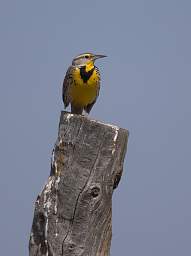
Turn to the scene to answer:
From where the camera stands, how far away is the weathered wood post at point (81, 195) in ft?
13.8

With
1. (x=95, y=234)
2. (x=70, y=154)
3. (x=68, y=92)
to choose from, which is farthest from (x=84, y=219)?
(x=68, y=92)

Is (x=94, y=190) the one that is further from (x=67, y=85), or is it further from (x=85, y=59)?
(x=85, y=59)

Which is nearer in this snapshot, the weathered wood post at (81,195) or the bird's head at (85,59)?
the weathered wood post at (81,195)

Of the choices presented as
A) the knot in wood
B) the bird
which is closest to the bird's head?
the bird

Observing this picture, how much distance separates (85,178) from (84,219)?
0.97 ft

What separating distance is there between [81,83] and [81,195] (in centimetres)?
459

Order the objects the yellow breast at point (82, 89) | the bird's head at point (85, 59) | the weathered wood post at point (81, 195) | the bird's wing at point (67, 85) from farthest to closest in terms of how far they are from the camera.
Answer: the bird's head at point (85, 59) → the bird's wing at point (67, 85) → the yellow breast at point (82, 89) → the weathered wood post at point (81, 195)

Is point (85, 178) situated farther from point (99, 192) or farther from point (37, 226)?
point (37, 226)

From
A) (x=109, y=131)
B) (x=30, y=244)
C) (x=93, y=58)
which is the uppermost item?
(x=93, y=58)

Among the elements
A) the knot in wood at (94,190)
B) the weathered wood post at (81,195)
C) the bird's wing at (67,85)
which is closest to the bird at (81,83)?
the bird's wing at (67,85)

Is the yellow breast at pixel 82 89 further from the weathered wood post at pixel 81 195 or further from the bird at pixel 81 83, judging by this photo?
the weathered wood post at pixel 81 195

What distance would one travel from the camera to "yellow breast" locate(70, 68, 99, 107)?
28.4 ft

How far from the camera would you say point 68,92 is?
8844 millimetres

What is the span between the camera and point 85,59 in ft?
30.0
